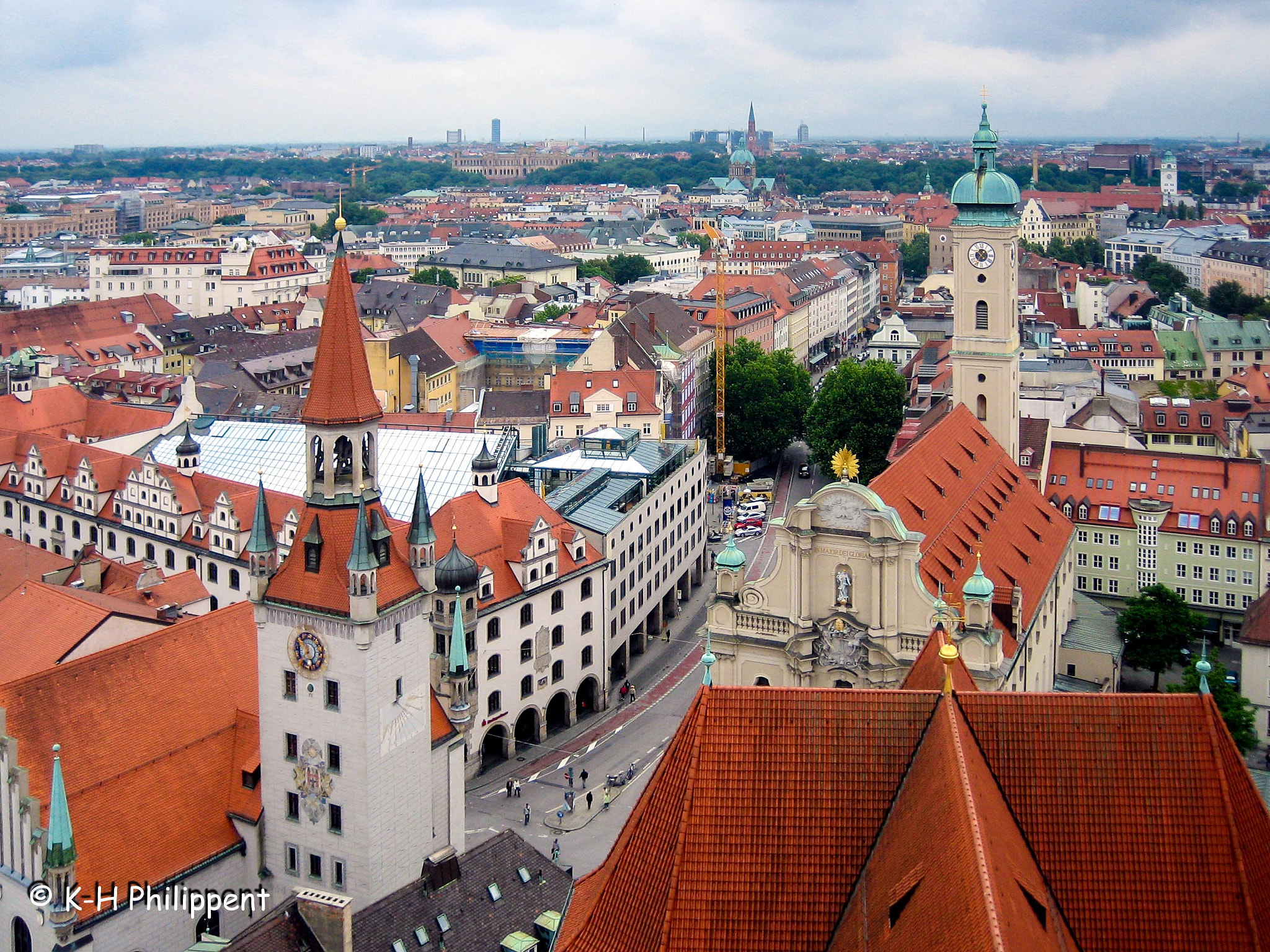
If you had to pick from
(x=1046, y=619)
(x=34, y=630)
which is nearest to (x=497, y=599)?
(x=34, y=630)

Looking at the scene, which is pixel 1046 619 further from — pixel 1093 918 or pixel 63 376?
pixel 63 376

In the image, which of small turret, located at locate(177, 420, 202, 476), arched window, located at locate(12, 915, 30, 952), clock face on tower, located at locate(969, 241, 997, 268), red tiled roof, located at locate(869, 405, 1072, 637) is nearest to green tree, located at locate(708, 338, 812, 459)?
clock face on tower, located at locate(969, 241, 997, 268)

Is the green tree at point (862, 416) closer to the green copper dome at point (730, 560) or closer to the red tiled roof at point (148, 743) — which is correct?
the green copper dome at point (730, 560)

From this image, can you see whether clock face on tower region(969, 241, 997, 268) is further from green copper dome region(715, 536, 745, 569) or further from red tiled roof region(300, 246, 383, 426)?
red tiled roof region(300, 246, 383, 426)

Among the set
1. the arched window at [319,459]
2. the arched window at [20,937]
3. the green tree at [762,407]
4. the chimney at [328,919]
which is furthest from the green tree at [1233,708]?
the green tree at [762,407]

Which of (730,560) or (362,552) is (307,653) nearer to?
(362,552)
